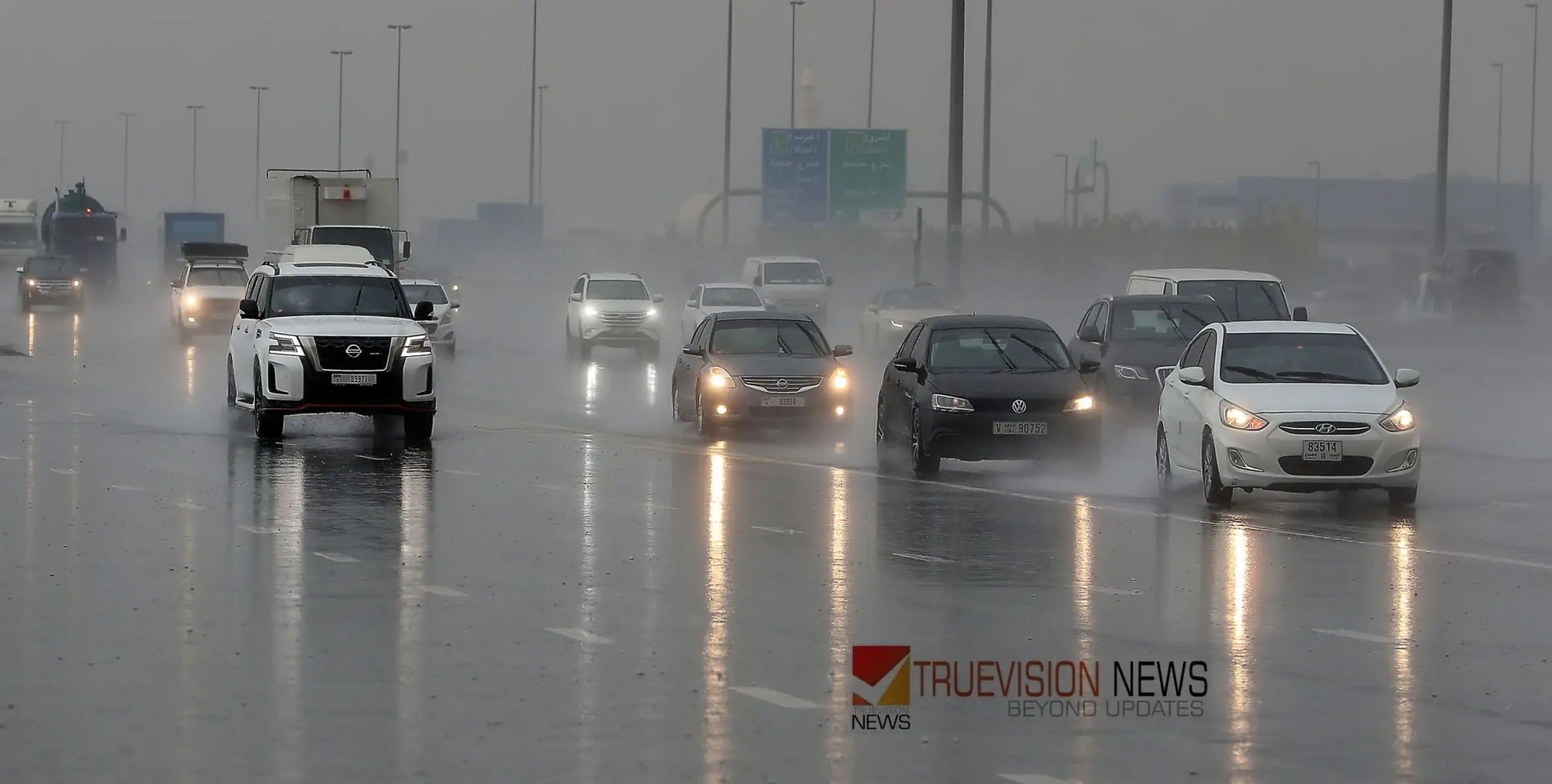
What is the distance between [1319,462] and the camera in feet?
58.7

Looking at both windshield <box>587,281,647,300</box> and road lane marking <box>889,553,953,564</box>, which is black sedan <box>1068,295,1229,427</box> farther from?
windshield <box>587,281,647,300</box>

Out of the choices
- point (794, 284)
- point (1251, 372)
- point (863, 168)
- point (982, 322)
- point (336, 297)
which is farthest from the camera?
point (863, 168)

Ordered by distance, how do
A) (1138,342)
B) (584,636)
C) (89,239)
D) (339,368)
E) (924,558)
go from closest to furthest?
1. (584,636)
2. (924,558)
3. (339,368)
4. (1138,342)
5. (89,239)

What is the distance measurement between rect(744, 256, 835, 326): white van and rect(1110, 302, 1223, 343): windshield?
91.6ft

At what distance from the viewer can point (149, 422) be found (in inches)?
1042

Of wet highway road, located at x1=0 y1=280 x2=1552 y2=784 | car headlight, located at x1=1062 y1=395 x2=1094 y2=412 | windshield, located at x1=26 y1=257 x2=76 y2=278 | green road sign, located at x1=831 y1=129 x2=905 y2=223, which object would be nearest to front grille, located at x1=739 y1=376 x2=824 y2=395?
wet highway road, located at x1=0 y1=280 x2=1552 y2=784

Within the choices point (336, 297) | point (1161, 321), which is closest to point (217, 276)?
point (336, 297)

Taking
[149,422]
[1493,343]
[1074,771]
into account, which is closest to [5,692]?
[1074,771]

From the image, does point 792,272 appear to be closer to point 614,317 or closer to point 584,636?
point 614,317

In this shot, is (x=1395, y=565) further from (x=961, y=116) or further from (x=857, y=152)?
(x=857, y=152)

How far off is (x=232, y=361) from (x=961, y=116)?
73.9ft

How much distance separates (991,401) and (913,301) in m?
29.0

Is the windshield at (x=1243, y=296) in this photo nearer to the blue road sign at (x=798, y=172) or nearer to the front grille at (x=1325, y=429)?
the front grille at (x=1325, y=429)

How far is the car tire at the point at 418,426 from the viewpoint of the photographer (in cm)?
2439
